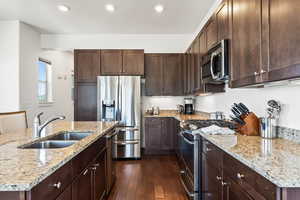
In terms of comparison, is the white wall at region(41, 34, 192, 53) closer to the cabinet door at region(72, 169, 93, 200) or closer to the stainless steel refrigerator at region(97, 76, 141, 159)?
the stainless steel refrigerator at region(97, 76, 141, 159)

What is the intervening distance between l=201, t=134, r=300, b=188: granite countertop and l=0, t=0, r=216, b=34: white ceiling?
8.79 ft

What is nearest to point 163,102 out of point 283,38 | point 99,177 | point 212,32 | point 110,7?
point 110,7

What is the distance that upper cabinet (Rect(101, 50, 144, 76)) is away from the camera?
5.27 metres

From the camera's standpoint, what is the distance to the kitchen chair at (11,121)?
2712 millimetres

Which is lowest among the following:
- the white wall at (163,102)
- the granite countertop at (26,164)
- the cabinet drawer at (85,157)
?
the cabinet drawer at (85,157)

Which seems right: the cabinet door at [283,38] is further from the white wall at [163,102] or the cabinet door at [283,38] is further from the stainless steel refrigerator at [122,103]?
the white wall at [163,102]

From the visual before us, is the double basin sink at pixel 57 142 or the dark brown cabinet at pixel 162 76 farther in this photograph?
the dark brown cabinet at pixel 162 76

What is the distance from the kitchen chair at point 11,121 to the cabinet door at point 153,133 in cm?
267

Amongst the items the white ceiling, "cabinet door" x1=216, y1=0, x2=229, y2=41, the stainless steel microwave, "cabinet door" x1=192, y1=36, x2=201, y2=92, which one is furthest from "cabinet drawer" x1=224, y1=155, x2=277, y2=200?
the white ceiling

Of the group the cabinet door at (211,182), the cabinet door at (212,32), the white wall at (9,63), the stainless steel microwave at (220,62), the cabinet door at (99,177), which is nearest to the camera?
the cabinet door at (211,182)

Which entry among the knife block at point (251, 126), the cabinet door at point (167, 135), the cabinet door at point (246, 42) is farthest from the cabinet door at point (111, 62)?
the knife block at point (251, 126)

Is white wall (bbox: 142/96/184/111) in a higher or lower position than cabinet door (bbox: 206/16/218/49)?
lower

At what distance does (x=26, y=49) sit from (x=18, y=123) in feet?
8.14

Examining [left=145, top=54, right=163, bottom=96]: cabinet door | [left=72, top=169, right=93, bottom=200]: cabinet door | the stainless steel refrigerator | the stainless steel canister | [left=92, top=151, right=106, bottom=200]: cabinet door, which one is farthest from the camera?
[left=145, top=54, right=163, bottom=96]: cabinet door
